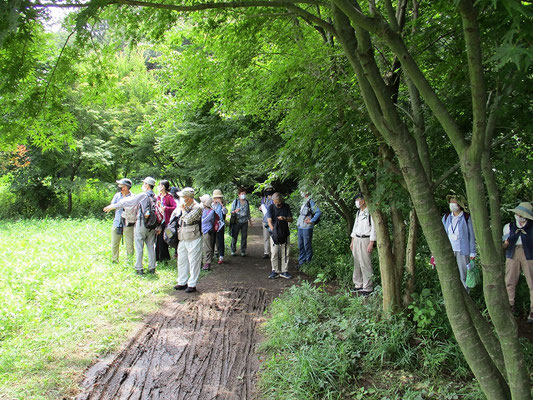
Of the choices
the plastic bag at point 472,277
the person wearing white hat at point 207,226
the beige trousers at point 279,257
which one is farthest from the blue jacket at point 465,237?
the person wearing white hat at point 207,226

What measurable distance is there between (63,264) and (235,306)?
12.4 feet

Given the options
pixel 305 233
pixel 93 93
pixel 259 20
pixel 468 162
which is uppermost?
pixel 259 20

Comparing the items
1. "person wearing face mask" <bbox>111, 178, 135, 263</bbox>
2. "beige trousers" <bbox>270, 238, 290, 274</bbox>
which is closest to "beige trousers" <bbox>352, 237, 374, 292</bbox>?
"beige trousers" <bbox>270, 238, 290, 274</bbox>

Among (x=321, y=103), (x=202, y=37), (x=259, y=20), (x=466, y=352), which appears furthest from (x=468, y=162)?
(x=202, y=37)

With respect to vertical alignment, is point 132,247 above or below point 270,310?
above

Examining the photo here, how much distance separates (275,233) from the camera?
Answer: 8.03 m

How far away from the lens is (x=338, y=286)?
7469 mm

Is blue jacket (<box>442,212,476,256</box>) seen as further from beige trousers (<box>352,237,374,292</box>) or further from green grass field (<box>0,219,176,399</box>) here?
green grass field (<box>0,219,176,399</box>)

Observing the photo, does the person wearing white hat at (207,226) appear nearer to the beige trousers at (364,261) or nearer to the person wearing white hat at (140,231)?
the person wearing white hat at (140,231)

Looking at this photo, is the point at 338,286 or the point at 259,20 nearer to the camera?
the point at 259,20

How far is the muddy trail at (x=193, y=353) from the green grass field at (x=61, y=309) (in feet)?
0.83

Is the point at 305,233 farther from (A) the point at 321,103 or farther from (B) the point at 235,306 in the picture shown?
(A) the point at 321,103

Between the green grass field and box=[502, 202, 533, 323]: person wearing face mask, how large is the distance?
5873 mm

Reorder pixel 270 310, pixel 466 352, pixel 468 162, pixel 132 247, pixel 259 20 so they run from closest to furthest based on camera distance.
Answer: pixel 468 162
pixel 466 352
pixel 259 20
pixel 270 310
pixel 132 247
